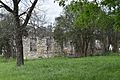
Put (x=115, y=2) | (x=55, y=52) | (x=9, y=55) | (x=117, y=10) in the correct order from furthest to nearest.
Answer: (x=55, y=52) < (x=9, y=55) < (x=117, y=10) < (x=115, y=2)

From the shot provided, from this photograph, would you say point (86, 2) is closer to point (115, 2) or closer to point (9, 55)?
point (115, 2)

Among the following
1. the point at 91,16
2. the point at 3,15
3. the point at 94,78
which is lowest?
the point at 94,78

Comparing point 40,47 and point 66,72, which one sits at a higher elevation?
point 40,47

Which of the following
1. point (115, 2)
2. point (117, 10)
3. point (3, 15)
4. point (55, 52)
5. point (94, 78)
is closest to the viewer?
point (94, 78)

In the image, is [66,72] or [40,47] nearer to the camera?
[66,72]

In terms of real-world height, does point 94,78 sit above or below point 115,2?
below

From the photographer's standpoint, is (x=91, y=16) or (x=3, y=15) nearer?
(x=91, y=16)

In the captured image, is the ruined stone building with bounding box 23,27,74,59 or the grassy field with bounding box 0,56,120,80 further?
the ruined stone building with bounding box 23,27,74,59

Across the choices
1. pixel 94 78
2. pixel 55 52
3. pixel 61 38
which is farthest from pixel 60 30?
pixel 94 78

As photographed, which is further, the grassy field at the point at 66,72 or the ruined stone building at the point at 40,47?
the ruined stone building at the point at 40,47

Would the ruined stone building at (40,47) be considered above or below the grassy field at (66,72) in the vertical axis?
above

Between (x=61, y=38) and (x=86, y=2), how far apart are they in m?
45.9

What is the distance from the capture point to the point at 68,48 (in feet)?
240

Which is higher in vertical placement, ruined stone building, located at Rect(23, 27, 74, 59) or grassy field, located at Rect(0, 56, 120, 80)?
ruined stone building, located at Rect(23, 27, 74, 59)
